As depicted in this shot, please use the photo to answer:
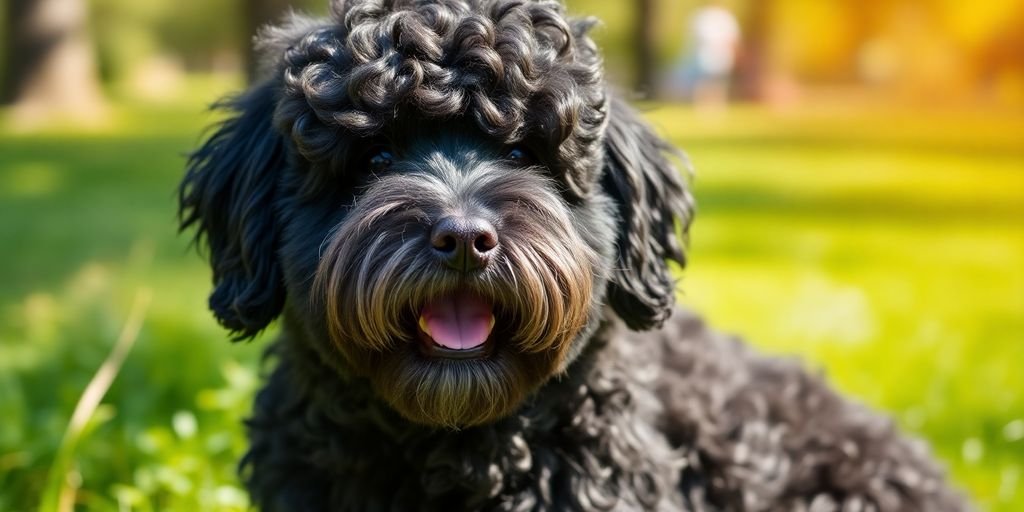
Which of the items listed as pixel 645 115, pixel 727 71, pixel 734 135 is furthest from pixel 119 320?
pixel 727 71

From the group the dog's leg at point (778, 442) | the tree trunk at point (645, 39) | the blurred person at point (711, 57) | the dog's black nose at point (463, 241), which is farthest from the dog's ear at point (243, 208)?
the blurred person at point (711, 57)

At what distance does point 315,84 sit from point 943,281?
304 inches

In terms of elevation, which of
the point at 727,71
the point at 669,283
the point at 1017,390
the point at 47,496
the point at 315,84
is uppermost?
the point at 315,84

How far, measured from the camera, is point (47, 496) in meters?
4.02

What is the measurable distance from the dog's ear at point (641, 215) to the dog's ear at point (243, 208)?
1.03 m

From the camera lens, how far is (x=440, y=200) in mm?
3006

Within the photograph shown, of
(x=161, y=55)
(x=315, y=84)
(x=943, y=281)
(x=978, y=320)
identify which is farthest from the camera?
(x=161, y=55)

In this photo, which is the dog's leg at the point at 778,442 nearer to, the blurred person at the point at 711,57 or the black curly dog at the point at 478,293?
the black curly dog at the point at 478,293

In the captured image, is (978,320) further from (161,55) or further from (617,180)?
(161,55)

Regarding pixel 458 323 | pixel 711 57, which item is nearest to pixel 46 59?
pixel 458 323

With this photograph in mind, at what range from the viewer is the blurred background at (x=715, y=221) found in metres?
5.09

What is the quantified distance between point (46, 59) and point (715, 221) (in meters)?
7.94

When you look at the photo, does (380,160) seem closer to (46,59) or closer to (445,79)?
(445,79)

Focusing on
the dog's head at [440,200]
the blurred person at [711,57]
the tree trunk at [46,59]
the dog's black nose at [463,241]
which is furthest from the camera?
the blurred person at [711,57]
